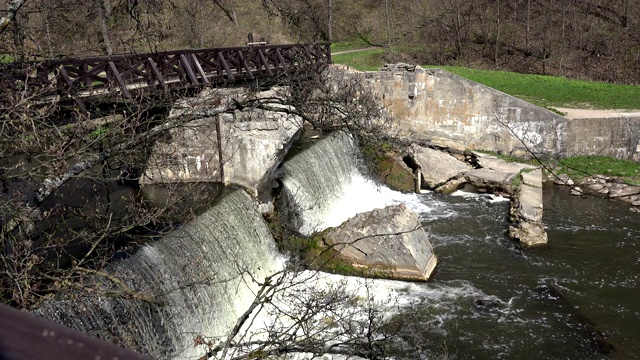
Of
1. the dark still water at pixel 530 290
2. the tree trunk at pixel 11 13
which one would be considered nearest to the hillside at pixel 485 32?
the dark still water at pixel 530 290

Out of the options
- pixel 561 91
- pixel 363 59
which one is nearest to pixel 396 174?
pixel 561 91

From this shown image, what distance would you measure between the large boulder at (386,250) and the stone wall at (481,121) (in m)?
7.75

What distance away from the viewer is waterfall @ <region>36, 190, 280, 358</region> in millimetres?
6412

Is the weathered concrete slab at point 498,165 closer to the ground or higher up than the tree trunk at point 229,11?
closer to the ground

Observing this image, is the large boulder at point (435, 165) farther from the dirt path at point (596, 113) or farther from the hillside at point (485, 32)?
the hillside at point (485, 32)

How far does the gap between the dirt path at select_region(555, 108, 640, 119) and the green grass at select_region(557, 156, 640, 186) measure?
4.07 ft

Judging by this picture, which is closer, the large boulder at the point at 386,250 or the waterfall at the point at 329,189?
the large boulder at the point at 386,250

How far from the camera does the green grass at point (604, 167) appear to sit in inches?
616

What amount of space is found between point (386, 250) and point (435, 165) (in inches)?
241

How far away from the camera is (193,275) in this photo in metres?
8.15

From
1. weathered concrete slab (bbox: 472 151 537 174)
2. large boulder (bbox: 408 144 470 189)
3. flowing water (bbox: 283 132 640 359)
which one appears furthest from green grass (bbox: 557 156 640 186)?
large boulder (bbox: 408 144 470 189)

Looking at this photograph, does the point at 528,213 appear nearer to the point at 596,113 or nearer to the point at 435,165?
the point at 435,165

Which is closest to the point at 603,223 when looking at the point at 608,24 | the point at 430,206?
the point at 430,206

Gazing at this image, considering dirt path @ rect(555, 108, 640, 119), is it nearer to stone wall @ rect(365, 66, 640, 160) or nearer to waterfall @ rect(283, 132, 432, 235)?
stone wall @ rect(365, 66, 640, 160)
